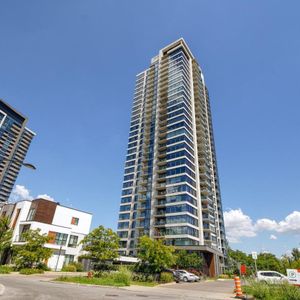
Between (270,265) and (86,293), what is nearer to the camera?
(86,293)

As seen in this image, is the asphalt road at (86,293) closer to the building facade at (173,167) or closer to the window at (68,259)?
the window at (68,259)

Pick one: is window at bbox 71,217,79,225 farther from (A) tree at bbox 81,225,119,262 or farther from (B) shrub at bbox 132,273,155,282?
(B) shrub at bbox 132,273,155,282

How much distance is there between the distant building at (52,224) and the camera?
42.3m

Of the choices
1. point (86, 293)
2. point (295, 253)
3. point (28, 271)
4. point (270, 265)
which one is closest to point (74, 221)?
point (28, 271)

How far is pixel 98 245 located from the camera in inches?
1136

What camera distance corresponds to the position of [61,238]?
4497 centimetres

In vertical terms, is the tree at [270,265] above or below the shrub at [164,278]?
above

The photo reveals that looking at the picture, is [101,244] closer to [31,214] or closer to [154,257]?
[154,257]

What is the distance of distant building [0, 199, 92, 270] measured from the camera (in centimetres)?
→ 4234

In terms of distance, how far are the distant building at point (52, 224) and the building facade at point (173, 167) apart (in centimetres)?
2435

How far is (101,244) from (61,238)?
20906 millimetres

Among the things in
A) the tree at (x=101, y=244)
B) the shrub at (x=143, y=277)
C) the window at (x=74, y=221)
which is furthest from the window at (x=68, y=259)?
the shrub at (x=143, y=277)

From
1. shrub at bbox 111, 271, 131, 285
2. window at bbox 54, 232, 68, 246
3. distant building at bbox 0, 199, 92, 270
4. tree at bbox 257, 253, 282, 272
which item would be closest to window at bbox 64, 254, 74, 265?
distant building at bbox 0, 199, 92, 270

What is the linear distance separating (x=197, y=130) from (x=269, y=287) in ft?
230
